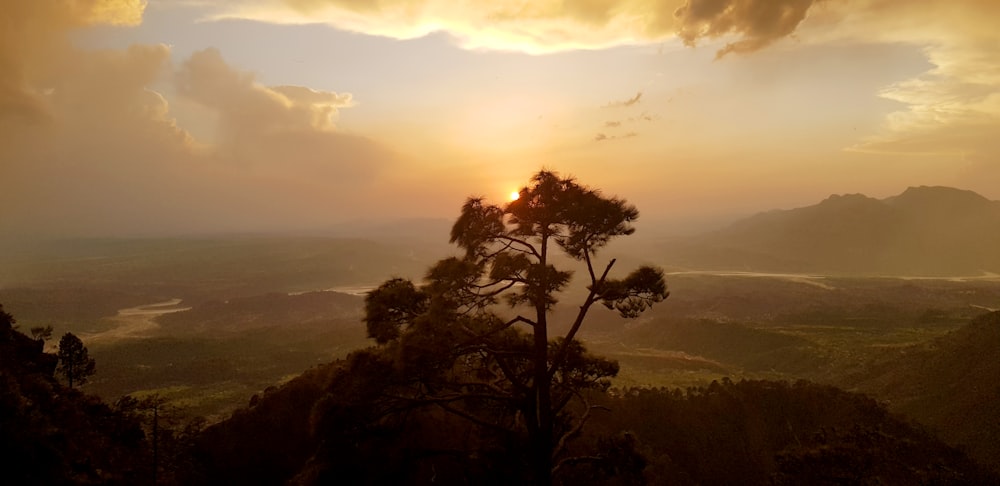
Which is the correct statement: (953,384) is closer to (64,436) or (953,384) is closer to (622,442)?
(622,442)

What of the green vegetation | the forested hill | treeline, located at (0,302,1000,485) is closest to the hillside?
the green vegetation

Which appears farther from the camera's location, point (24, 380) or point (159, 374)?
point (159, 374)

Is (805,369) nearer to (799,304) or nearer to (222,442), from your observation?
(799,304)

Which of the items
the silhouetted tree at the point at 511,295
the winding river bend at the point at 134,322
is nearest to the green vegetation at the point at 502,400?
the silhouetted tree at the point at 511,295

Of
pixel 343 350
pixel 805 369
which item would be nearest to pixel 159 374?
pixel 343 350

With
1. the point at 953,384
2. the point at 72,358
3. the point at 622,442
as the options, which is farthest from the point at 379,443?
the point at 953,384

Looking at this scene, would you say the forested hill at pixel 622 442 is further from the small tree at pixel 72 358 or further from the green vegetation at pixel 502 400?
the small tree at pixel 72 358

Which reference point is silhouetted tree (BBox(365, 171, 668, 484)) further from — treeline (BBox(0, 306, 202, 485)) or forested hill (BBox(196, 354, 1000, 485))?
treeline (BBox(0, 306, 202, 485))
